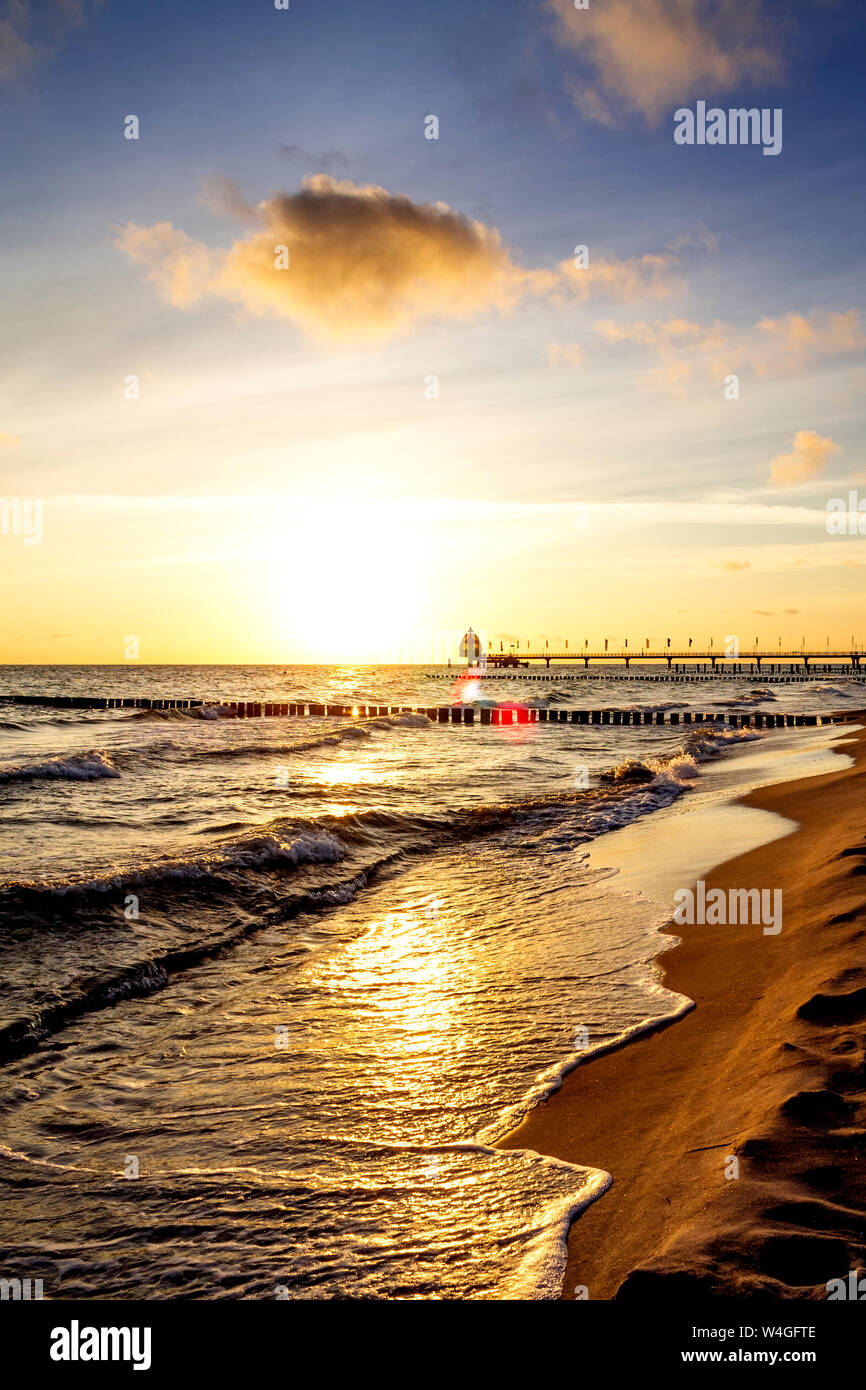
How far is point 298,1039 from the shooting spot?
630 cm

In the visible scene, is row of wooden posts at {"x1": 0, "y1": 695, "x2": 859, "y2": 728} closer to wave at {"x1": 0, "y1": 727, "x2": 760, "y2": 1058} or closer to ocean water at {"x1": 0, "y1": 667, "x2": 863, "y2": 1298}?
wave at {"x1": 0, "y1": 727, "x2": 760, "y2": 1058}

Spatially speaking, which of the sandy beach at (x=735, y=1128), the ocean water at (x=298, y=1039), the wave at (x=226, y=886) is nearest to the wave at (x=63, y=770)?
the ocean water at (x=298, y=1039)

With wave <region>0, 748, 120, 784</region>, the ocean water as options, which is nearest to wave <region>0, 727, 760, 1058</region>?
the ocean water

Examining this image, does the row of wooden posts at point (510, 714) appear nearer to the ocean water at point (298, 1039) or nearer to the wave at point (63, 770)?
the wave at point (63, 770)

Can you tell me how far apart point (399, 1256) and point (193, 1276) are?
0.96 metres

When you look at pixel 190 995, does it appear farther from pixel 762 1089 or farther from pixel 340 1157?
pixel 762 1089

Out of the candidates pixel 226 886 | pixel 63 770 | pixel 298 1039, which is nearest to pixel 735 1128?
pixel 298 1039

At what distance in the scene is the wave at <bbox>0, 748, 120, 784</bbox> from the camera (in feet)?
70.0

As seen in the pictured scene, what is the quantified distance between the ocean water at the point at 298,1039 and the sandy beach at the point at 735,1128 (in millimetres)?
268

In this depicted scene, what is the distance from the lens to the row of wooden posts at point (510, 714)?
43656 mm

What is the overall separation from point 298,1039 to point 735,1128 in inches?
137

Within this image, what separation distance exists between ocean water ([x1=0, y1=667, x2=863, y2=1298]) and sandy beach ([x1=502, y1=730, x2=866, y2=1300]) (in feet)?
0.88

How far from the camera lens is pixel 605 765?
26031 millimetres
